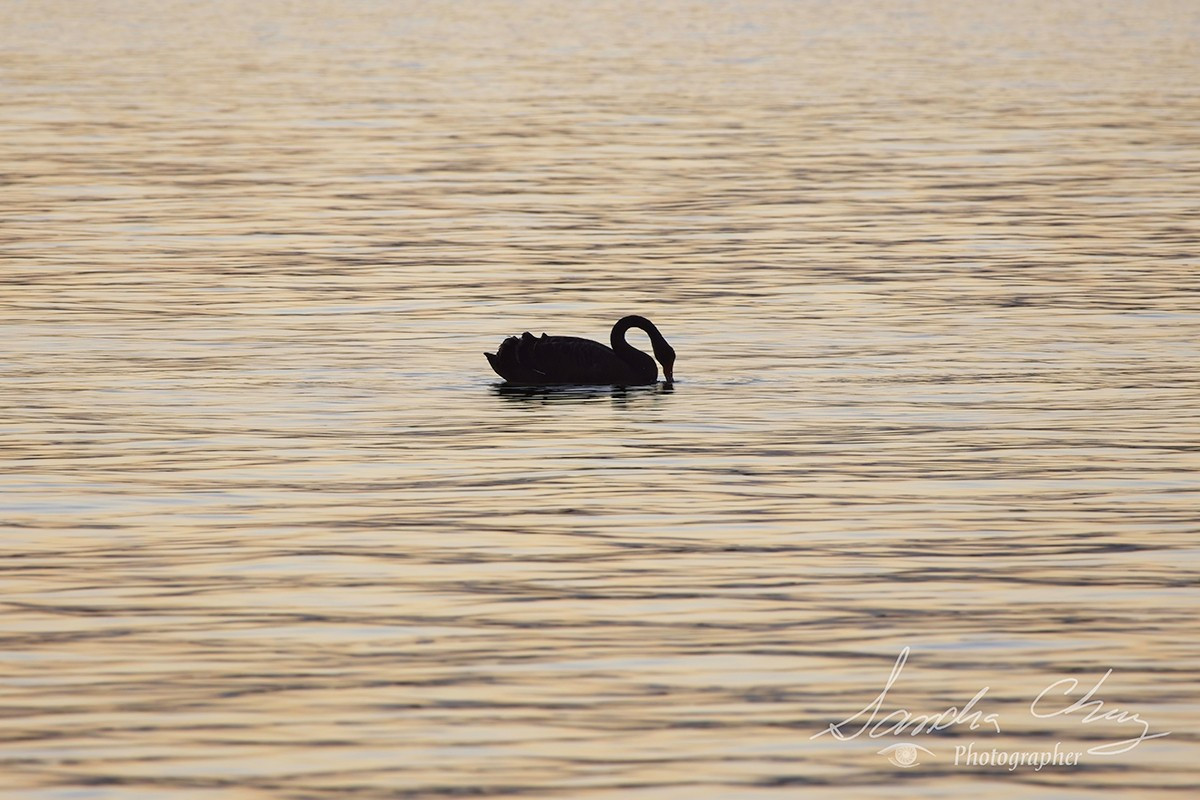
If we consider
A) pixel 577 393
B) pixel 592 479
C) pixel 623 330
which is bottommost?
pixel 592 479

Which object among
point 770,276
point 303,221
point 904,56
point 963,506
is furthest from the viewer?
point 904,56

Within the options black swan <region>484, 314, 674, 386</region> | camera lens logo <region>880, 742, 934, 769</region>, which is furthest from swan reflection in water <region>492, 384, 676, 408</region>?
camera lens logo <region>880, 742, 934, 769</region>

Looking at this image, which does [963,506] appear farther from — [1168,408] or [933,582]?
[1168,408]

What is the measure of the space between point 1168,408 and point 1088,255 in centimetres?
1177

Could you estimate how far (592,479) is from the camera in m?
16.8

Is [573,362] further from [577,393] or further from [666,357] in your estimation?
[666,357]

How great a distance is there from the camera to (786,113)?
5991cm

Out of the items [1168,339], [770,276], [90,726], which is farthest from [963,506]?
[770,276]

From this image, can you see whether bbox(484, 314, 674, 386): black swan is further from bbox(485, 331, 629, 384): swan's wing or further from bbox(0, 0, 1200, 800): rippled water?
bbox(0, 0, 1200, 800): rippled water

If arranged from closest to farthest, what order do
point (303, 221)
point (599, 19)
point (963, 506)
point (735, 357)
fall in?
1. point (963, 506)
2. point (735, 357)
3. point (303, 221)
4. point (599, 19)

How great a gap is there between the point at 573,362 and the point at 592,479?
4238 mm

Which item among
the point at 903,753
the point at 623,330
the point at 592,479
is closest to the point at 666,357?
the point at 623,330

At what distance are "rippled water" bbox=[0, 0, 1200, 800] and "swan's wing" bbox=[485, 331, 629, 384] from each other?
20cm

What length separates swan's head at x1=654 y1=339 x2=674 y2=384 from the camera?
68.7 ft
